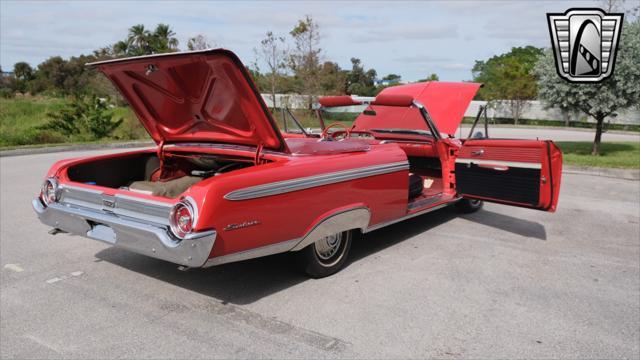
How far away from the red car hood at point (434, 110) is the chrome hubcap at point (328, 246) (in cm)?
256

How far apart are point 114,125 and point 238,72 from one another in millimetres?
15942

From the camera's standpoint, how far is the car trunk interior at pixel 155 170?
423 cm

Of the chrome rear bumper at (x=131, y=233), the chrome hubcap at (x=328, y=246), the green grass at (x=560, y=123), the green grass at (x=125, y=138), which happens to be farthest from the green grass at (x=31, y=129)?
the green grass at (x=560, y=123)

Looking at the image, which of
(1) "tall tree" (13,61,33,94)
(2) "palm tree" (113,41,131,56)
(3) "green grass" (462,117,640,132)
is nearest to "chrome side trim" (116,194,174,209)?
(3) "green grass" (462,117,640,132)

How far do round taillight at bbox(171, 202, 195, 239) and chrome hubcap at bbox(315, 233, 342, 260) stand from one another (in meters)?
1.28

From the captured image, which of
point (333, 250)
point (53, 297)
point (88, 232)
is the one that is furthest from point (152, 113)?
point (333, 250)

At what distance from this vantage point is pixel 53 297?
3.75 meters

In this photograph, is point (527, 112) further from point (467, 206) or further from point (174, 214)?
point (174, 214)

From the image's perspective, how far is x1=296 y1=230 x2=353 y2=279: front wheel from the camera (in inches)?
159

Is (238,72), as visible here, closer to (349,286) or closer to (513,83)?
(349,286)

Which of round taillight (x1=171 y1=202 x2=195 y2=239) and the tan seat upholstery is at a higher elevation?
the tan seat upholstery

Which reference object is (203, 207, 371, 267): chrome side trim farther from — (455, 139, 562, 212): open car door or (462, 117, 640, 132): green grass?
(462, 117, 640, 132): green grass

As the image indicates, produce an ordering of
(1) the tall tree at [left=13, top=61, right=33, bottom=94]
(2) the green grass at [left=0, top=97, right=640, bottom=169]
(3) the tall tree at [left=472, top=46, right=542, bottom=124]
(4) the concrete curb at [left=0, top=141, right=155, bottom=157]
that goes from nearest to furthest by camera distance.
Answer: (2) the green grass at [left=0, top=97, right=640, bottom=169], (4) the concrete curb at [left=0, top=141, right=155, bottom=157], (3) the tall tree at [left=472, top=46, right=542, bottom=124], (1) the tall tree at [left=13, top=61, right=33, bottom=94]

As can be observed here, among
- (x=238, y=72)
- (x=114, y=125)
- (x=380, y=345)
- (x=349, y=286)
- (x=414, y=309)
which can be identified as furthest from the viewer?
(x=114, y=125)
